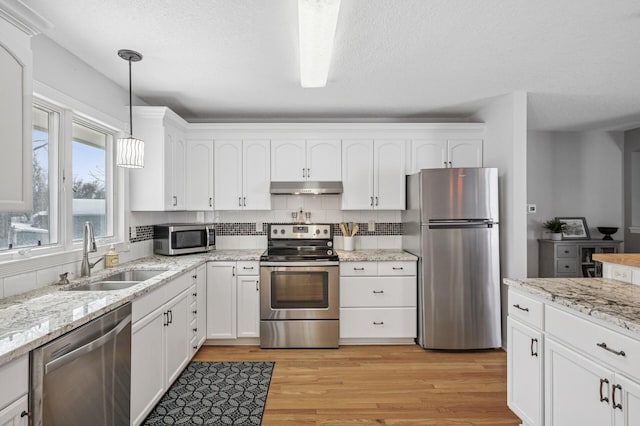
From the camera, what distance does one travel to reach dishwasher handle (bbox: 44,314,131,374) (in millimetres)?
1356

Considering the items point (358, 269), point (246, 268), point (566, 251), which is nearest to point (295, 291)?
point (246, 268)

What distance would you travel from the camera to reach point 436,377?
9.38 ft

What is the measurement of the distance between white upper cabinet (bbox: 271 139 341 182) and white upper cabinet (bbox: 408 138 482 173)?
34.6 inches

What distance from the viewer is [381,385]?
273 cm

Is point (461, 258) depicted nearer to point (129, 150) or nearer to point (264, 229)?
point (264, 229)

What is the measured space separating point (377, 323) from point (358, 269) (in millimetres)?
577

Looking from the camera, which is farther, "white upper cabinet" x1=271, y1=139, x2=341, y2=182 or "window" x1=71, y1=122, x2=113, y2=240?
"white upper cabinet" x1=271, y1=139, x2=341, y2=182

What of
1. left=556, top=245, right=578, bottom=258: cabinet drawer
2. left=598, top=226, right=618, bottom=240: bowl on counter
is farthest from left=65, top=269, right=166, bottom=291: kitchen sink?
left=598, top=226, right=618, bottom=240: bowl on counter

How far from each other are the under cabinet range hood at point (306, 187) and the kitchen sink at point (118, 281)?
1.48 metres

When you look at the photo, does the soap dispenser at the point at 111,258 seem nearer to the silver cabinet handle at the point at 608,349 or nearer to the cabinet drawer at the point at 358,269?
the cabinet drawer at the point at 358,269

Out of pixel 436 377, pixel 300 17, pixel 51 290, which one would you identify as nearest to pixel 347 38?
pixel 300 17

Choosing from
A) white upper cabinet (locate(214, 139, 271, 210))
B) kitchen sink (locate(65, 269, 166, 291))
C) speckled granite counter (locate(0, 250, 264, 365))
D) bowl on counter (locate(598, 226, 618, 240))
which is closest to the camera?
speckled granite counter (locate(0, 250, 264, 365))

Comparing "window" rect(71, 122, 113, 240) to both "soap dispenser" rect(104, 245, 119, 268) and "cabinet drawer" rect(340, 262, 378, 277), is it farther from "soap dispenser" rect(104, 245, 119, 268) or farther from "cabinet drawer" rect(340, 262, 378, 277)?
"cabinet drawer" rect(340, 262, 378, 277)

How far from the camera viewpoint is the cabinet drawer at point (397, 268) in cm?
350
